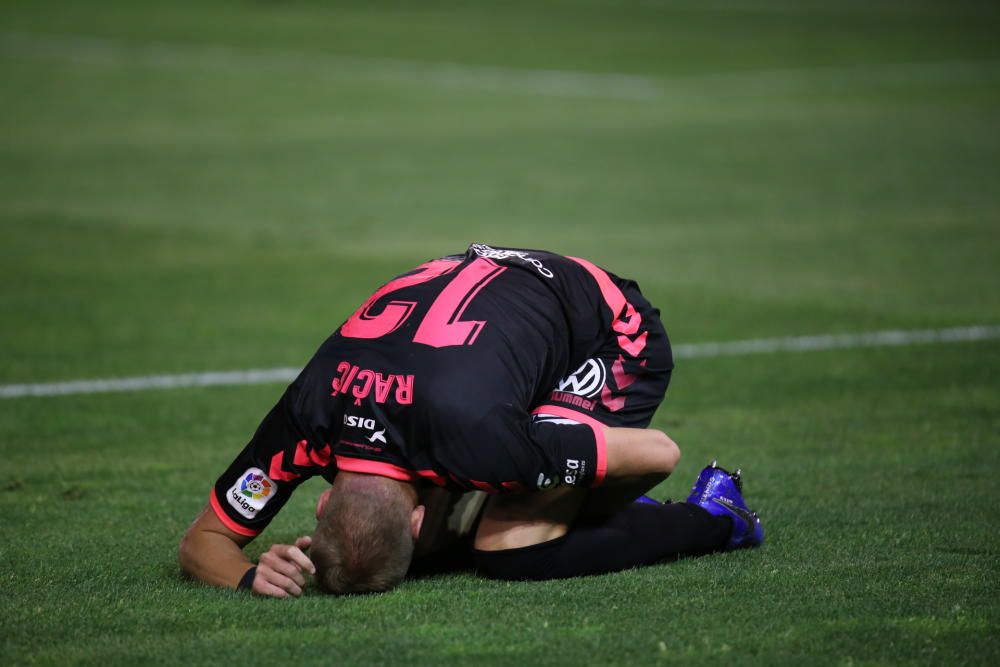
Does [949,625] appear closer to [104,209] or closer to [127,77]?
[104,209]

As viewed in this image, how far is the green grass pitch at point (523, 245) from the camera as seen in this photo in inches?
192

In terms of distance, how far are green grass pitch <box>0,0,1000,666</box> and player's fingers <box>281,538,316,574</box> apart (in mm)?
160

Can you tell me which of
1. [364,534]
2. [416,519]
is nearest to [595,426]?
[416,519]

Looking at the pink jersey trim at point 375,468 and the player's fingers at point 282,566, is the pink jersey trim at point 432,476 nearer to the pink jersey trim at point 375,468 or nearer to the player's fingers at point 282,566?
the pink jersey trim at point 375,468

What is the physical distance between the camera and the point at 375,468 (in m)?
5.00

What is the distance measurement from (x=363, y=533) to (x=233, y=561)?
2.21 feet

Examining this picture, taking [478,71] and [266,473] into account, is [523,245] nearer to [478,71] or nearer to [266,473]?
[266,473]

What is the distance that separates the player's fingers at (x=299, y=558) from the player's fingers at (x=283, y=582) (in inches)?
2.5

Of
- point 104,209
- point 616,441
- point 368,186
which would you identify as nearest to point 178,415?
point 616,441

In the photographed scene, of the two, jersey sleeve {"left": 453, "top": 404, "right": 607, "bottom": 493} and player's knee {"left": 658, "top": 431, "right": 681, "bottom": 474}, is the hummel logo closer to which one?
player's knee {"left": 658, "top": 431, "right": 681, "bottom": 474}

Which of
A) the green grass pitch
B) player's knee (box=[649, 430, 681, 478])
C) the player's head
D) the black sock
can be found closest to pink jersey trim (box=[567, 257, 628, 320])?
player's knee (box=[649, 430, 681, 478])

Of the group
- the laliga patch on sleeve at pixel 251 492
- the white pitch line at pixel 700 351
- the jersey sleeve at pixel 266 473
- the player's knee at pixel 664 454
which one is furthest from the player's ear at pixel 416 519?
the white pitch line at pixel 700 351

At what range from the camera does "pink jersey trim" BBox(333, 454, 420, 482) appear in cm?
500

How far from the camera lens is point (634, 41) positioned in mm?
34531
